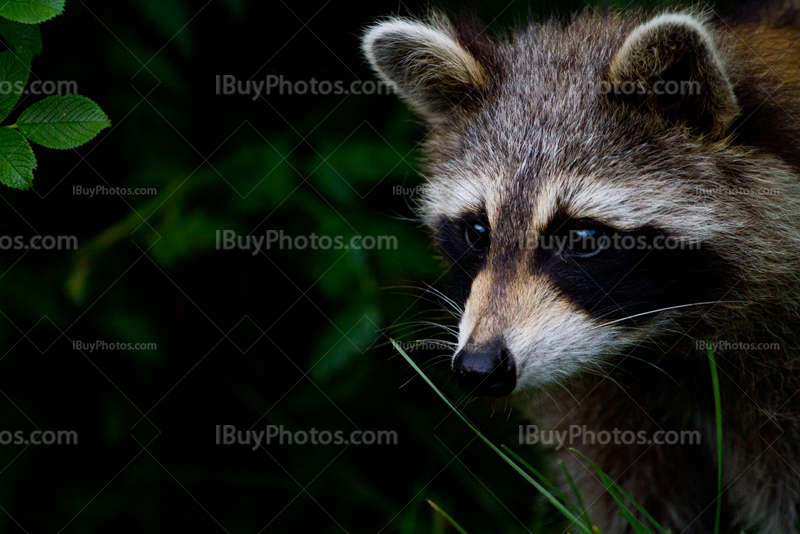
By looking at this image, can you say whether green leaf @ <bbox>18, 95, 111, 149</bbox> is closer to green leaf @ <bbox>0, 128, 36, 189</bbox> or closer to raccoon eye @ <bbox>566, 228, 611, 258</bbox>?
green leaf @ <bbox>0, 128, 36, 189</bbox>

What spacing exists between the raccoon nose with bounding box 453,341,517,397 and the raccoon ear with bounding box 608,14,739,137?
3.32 feet

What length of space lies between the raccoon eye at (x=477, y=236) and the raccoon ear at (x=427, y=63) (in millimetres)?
577

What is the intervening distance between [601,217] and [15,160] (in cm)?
186

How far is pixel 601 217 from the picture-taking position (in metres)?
2.62

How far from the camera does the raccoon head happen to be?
253 cm

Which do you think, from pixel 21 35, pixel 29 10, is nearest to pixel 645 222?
pixel 29 10

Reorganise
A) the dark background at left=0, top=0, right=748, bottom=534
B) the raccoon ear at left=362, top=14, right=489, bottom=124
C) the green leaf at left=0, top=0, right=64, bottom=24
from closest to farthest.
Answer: the green leaf at left=0, top=0, right=64, bottom=24, the raccoon ear at left=362, top=14, right=489, bottom=124, the dark background at left=0, top=0, right=748, bottom=534

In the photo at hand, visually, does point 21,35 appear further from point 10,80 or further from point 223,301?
point 223,301

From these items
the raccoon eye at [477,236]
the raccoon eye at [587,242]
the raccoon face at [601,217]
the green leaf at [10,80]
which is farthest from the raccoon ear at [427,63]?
the green leaf at [10,80]

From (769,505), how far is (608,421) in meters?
0.68

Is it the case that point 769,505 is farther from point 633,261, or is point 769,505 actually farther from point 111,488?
point 111,488

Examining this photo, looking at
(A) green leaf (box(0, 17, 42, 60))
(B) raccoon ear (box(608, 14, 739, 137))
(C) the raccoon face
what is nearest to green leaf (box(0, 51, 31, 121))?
(A) green leaf (box(0, 17, 42, 60))

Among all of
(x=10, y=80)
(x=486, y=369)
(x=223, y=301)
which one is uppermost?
(x=10, y=80)

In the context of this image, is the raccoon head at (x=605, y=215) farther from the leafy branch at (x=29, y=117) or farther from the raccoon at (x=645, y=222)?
the leafy branch at (x=29, y=117)
